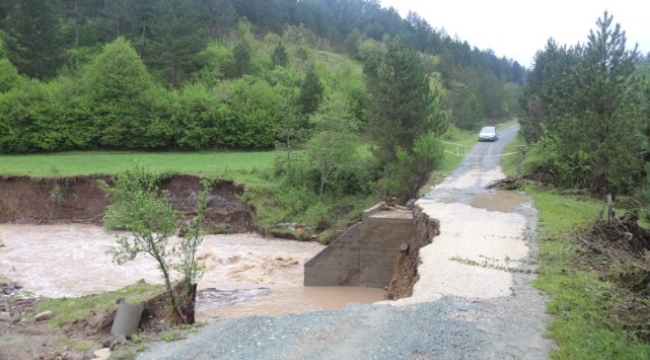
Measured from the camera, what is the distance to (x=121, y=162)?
42844mm

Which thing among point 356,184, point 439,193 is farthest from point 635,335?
point 356,184

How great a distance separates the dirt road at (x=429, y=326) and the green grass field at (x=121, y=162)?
25842 millimetres

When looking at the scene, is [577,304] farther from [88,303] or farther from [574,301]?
[88,303]

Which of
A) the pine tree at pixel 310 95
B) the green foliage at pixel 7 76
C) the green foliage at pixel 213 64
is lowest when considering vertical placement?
the pine tree at pixel 310 95

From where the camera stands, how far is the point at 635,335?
8.58 metres

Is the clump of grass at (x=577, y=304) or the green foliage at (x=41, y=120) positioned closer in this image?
the clump of grass at (x=577, y=304)

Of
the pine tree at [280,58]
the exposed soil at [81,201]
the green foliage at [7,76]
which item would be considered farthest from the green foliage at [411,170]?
the green foliage at [7,76]

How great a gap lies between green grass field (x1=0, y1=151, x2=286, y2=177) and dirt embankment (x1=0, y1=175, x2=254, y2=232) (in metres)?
0.76

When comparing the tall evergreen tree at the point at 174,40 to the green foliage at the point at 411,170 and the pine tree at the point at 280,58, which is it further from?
the green foliage at the point at 411,170

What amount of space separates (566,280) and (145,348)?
9.09 m

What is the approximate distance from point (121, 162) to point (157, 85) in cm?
1514

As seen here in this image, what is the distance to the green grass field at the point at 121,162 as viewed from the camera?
3847 cm

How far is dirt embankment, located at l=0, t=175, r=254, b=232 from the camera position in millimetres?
36156

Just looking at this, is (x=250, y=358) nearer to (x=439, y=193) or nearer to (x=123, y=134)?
(x=439, y=193)
